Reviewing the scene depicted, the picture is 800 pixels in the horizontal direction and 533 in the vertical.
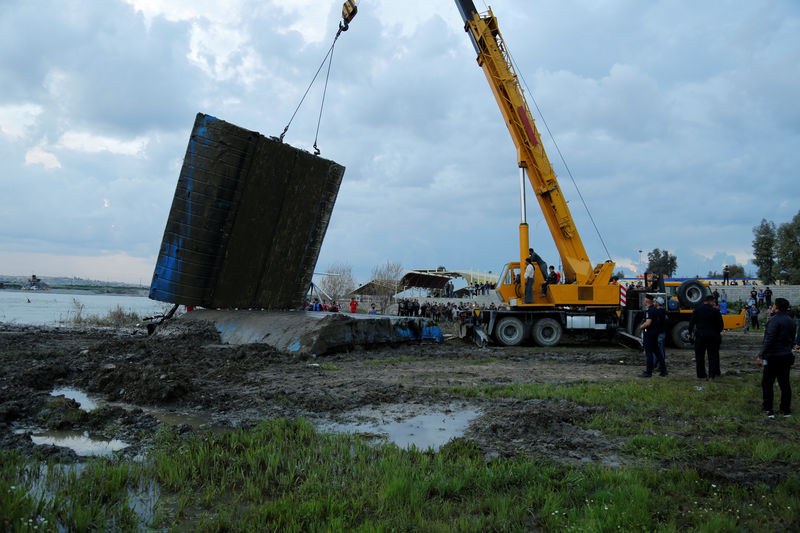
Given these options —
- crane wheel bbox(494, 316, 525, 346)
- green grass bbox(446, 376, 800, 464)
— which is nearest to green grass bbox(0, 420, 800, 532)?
green grass bbox(446, 376, 800, 464)

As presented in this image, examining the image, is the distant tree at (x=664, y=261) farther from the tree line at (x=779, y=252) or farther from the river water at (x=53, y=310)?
the river water at (x=53, y=310)

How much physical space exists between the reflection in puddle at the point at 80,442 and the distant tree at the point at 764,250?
54097 millimetres

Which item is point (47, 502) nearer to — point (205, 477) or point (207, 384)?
point (205, 477)

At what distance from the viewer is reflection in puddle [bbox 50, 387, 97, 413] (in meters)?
5.34

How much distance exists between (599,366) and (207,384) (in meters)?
7.05

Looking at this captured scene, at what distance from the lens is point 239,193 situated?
1026cm

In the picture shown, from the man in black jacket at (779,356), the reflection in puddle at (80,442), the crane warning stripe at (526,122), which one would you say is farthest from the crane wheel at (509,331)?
the reflection in puddle at (80,442)

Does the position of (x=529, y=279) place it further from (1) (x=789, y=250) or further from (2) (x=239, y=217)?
(1) (x=789, y=250)

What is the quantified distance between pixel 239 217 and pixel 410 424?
7.25m

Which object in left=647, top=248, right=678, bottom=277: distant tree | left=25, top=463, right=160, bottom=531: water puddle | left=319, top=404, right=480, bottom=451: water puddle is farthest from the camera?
left=647, top=248, right=678, bottom=277: distant tree

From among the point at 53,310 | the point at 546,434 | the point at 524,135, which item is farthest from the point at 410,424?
the point at 53,310

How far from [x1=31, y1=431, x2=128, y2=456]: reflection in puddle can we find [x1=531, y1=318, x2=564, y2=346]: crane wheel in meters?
10.9

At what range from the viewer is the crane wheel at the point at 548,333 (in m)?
13.0

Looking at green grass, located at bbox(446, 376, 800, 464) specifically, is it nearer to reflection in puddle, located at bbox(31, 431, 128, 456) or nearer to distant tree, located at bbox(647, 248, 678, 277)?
reflection in puddle, located at bbox(31, 431, 128, 456)
